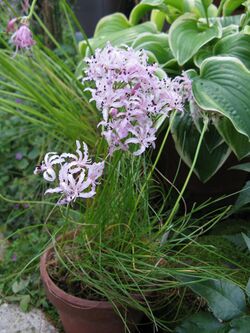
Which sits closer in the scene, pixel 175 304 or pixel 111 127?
pixel 111 127

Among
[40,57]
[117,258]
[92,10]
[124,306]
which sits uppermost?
[40,57]

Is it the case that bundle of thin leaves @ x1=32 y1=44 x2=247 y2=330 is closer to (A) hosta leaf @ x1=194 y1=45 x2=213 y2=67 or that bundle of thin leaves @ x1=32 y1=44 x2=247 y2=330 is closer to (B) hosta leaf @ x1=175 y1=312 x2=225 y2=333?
(B) hosta leaf @ x1=175 y1=312 x2=225 y2=333

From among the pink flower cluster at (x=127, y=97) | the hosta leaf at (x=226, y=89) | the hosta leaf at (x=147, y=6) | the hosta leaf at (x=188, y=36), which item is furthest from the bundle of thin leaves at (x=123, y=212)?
the hosta leaf at (x=147, y=6)

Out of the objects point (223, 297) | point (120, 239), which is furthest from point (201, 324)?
point (120, 239)

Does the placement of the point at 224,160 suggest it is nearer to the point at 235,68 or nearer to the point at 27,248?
the point at 235,68

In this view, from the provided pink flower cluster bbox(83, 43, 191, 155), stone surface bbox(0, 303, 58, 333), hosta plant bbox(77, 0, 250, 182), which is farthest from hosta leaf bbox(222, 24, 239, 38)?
stone surface bbox(0, 303, 58, 333)

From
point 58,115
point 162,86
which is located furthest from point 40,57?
point 162,86
